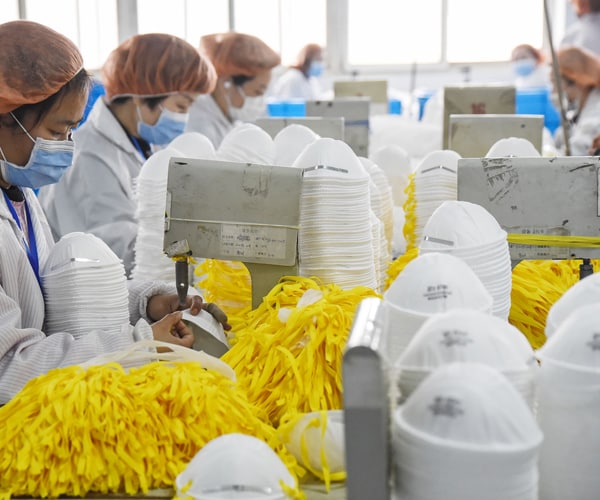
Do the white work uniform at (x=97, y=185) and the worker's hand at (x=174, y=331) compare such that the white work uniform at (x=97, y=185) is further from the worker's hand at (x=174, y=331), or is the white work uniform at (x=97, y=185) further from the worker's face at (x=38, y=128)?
the worker's hand at (x=174, y=331)

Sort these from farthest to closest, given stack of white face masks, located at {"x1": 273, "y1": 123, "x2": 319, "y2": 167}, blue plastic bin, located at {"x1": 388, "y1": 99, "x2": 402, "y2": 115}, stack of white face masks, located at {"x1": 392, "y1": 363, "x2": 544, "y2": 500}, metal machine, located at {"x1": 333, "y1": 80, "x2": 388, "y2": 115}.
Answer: blue plastic bin, located at {"x1": 388, "y1": 99, "x2": 402, "y2": 115} → metal machine, located at {"x1": 333, "y1": 80, "x2": 388, "y2": 115} → stack of white face masks, located at {"x1": 273, "y1": 123, "x2": 319, "y2": 167} → stack of white face masks, located at {"x1": 392, "y1": 363, "x2": 544, "y2": 500}

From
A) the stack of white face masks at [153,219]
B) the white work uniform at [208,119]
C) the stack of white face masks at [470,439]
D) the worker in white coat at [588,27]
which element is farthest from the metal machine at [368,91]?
the stack of white face masks at [470,439]

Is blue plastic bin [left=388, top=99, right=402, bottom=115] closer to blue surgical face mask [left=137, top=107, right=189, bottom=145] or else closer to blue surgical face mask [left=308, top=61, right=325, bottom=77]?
blue surgical face mask [left=137, top=107, right=189, bottom=145]

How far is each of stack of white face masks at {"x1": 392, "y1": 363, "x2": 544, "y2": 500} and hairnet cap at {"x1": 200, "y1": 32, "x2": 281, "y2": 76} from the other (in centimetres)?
367

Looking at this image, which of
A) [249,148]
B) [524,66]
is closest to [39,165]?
[249,148]

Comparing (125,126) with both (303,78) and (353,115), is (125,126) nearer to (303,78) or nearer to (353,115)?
(353,115)

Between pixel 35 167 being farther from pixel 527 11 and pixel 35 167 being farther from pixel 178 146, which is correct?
pixel 527 11

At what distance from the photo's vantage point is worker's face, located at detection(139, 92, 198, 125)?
9.96ft

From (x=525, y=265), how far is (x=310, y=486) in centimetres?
93

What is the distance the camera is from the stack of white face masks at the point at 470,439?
2.60 ft

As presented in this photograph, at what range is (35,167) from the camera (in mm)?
1739

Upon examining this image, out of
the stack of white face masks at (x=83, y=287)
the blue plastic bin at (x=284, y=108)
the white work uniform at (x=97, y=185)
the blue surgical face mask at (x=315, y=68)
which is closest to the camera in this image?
the stack of white face masks at (x=83, y=287)

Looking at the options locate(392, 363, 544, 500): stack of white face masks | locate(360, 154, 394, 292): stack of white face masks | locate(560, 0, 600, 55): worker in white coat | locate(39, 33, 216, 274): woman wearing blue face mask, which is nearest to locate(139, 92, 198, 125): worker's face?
locate(39, 33, 216, 274): woman wearing blue face mask

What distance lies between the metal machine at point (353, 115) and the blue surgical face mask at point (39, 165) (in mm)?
1562
